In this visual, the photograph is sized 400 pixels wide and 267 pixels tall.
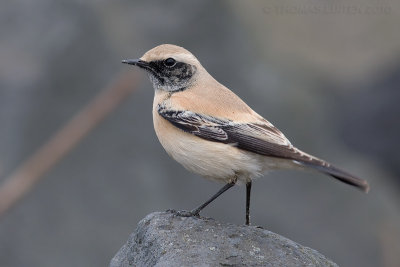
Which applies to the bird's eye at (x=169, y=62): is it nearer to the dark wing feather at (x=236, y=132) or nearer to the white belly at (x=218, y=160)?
the dark wing feather at (x=236, y=132)

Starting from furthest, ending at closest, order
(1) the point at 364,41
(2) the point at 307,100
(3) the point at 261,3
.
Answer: (1) the point at 364,41
(3) the point at 261,3
(2) the point at 307,100

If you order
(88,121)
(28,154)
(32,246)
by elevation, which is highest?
(88,121)

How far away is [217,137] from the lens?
732 cm

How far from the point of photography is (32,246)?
1055cm

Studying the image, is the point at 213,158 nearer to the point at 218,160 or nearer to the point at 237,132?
the point at 218,160

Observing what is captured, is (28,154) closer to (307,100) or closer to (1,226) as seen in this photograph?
(1,226)

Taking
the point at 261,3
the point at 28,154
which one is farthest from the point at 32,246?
the point at 261,3

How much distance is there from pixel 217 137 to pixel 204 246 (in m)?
1.22

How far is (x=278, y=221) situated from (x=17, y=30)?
499 cm

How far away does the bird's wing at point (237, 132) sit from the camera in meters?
7.10

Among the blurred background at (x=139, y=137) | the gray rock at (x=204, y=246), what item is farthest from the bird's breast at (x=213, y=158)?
the blurred background at (x=139, y=137)

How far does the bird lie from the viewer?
7172 mm

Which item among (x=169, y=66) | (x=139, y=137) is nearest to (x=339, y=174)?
(x=169, y=66)

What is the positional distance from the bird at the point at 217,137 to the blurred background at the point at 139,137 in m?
1.41
